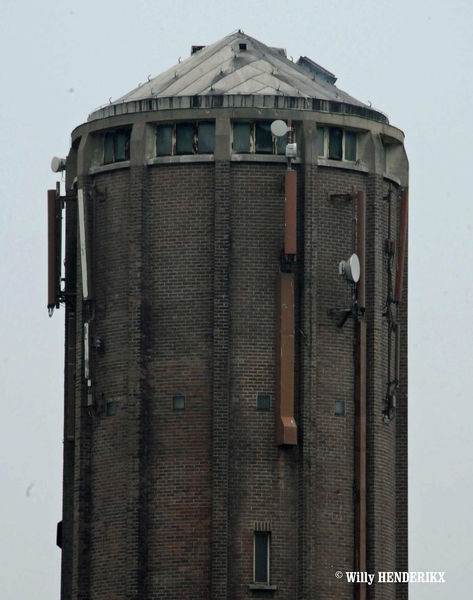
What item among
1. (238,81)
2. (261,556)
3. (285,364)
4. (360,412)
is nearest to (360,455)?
(360,412)

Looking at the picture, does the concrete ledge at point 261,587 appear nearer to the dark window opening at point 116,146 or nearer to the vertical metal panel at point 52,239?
the vertical metal panel at point 52,239

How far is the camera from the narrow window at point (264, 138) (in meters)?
122

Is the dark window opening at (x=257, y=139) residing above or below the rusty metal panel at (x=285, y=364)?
above

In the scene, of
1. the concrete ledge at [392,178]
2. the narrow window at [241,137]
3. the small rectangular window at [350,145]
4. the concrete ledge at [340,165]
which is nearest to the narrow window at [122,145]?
the narrow window at [241,137]

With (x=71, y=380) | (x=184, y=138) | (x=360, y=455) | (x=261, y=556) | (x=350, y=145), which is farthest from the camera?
(x=71, y=380)

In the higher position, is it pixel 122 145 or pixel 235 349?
pixel 122 145

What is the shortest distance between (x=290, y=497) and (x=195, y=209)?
38.3 ft

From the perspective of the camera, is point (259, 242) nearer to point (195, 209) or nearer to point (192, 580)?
point (195, 209)

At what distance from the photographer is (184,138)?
122 m

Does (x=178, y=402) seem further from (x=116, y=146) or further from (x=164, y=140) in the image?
(x=116, y=146)

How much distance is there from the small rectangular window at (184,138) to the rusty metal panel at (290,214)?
418 centimetres

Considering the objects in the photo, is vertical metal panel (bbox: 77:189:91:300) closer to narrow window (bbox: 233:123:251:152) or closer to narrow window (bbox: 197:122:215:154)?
narrow window (bbox: 197:122:215:154)

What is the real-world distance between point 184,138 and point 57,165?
Result: 22.6 ft

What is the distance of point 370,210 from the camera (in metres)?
124
